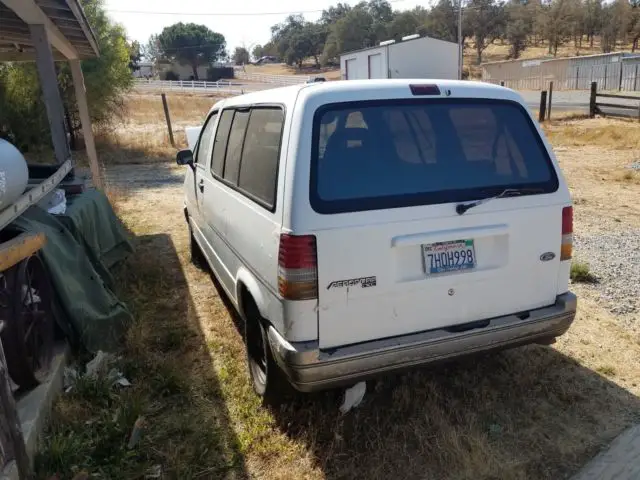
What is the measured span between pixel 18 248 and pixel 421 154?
2277mm

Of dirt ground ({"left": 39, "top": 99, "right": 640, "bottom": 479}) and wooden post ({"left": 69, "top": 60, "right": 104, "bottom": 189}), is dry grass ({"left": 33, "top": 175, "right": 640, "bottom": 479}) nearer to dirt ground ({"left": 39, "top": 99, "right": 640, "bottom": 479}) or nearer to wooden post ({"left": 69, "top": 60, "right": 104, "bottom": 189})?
dirt ground ({"left": 39, "top": 99, "right": 640, "bottom": 479})

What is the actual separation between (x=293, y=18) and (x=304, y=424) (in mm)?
110601

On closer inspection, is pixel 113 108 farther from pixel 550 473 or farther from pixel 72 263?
pixel 550 473

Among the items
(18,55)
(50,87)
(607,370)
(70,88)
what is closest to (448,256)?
(607,370)

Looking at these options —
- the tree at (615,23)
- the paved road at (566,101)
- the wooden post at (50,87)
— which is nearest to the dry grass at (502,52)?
the tree at (615,23)

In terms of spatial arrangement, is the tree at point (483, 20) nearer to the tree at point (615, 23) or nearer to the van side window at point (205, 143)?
the tree at point (615, 23)

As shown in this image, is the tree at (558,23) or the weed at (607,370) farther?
the tree at (558,23)

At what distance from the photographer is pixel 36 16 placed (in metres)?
5.30

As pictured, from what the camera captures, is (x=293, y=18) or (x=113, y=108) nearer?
(x=113, y=108)

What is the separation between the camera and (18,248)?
111 inches

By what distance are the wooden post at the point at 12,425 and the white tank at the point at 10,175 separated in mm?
1169

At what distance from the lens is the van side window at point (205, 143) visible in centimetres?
463

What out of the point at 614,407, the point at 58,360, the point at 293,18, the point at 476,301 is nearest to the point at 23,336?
the point at 58,360

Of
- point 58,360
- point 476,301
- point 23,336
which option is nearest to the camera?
point 476,301
